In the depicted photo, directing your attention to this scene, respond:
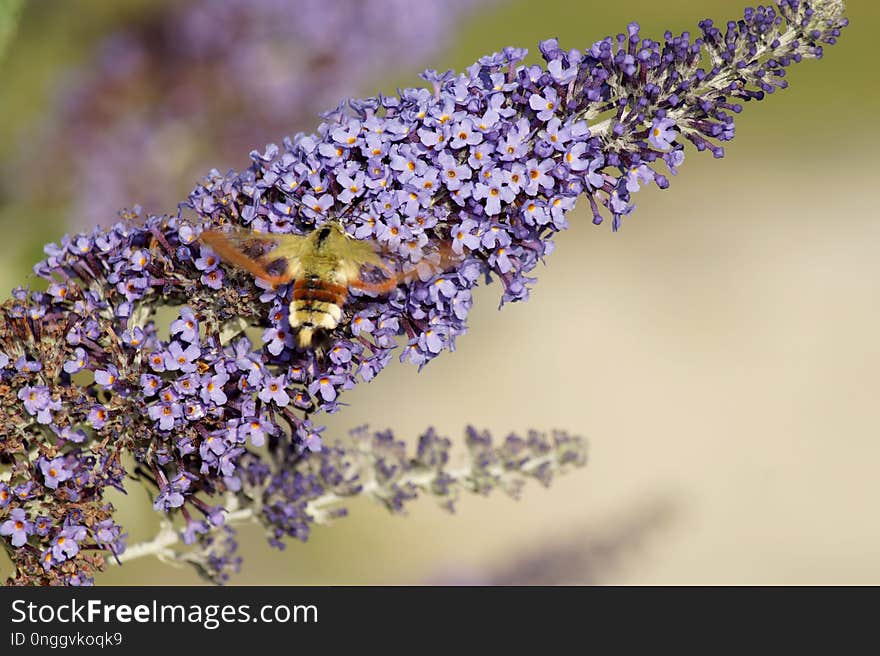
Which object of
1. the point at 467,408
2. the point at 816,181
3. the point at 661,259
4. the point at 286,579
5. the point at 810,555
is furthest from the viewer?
the point at 816,181

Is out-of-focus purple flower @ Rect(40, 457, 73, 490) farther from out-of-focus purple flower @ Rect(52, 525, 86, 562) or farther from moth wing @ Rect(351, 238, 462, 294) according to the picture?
moth wing @ Rect(351, 238, 462, 294)

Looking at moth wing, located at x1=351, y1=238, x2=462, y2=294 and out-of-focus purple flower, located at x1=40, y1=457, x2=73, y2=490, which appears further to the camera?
out-of-focus purple flower, located at x1=40, y1=457, x2=73, y2=490

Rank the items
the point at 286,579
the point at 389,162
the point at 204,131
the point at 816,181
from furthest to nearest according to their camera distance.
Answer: the point at 816,181 < the point at 286,579 < the point at 204,131 < the point at 389,162

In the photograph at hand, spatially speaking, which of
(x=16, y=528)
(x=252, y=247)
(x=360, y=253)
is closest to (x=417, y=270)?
(x=360, y=253)

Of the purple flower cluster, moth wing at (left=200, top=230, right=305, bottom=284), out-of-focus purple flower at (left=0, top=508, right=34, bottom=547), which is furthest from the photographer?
the purple flower cluster

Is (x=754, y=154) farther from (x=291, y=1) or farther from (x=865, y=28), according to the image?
(x=291, y=1)

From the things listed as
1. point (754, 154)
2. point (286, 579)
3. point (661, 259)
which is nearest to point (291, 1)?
point (286, 579)

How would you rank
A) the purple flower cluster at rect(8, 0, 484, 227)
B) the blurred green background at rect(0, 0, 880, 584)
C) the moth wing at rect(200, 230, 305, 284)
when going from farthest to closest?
the blurred green background at rect(0, 0, 880, 584), the purple flower cluster at rect(8, 0, 484, 227), the moth wing at rect(200, 230, 305, 284)

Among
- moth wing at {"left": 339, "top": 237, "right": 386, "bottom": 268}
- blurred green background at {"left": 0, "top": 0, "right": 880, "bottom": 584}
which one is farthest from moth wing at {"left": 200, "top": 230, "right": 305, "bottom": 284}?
blurred green background at {"left": 0, "top": 0, "right": 880, "bottom": 584}
